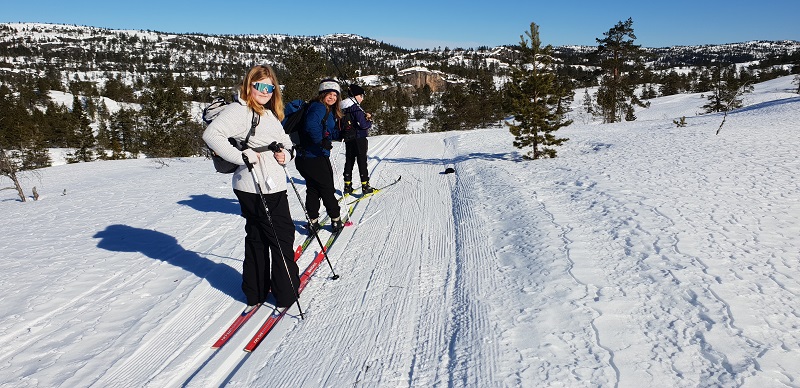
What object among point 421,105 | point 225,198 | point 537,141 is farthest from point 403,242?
point 421,105

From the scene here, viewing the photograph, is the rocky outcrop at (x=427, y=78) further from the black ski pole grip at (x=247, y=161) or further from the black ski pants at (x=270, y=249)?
the black ski pole grip at (x=247, y=161)

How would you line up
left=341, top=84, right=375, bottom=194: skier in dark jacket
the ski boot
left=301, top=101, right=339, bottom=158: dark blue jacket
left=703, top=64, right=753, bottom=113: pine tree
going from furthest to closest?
left=703, top=64, right=753, bottom=113: pine tree, the ski boot, left=341, top=84, right=375, bottom=194: skier in dark jacket, left=301, top=101, right=339, bottom=158: dark blue jacket

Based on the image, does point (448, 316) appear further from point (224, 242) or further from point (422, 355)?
point (224, 242)

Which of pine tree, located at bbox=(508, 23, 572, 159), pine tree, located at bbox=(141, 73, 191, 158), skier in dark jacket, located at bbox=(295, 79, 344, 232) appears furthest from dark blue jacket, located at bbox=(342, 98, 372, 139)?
pine tree, located at bbox=(141, 73, 191, 158)

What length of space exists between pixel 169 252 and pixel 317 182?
206cm

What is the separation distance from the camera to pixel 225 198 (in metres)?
7.79

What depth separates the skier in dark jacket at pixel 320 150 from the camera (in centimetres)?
482

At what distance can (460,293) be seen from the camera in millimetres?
3521

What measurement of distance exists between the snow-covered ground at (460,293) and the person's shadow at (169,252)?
0.04 m

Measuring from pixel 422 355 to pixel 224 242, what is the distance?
3.59 metres

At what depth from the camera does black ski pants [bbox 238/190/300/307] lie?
3.28 m

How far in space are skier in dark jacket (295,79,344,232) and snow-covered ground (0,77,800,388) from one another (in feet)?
2.19

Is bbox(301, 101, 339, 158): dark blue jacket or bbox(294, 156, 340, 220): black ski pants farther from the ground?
bbox(301, 101, 339, 158): dark blue jacket

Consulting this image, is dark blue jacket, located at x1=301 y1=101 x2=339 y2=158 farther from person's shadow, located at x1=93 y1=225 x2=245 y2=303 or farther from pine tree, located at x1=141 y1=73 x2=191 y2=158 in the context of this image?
pine tree, located at x1=141 y1=73 x2=191 y2=158
